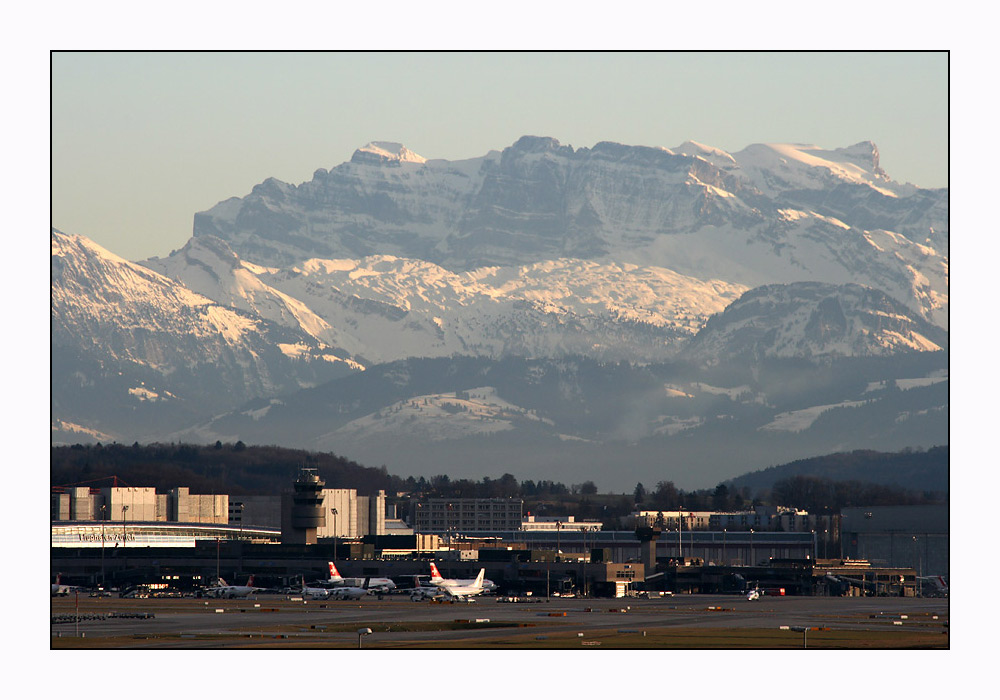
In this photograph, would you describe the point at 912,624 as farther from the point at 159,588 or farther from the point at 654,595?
the point at 159,588

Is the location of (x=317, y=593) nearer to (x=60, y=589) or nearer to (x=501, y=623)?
(x=60, y=589)

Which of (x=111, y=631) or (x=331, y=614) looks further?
(x=331, y=614)

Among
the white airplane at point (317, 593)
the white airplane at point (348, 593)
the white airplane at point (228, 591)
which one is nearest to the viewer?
the white airplane at point (317, 593)

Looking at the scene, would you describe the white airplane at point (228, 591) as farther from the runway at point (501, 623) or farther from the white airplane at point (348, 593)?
the white airplane at point (348, 593)

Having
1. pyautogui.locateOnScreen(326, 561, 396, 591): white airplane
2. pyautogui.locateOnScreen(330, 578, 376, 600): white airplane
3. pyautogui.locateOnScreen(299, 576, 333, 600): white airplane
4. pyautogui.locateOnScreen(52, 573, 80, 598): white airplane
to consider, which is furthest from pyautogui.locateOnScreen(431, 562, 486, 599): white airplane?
pyautogui.locateOnScreen(52, 573, 80, 598): white airplane

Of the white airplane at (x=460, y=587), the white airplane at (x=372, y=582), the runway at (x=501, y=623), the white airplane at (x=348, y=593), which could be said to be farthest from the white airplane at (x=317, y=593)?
the white airplane at (x=372, y=582)

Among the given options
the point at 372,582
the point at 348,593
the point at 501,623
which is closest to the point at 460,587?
the point at 348,593

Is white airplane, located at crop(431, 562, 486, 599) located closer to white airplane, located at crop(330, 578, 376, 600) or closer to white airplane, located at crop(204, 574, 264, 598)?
white airplane, located at crop(330, 578, 376, 600)

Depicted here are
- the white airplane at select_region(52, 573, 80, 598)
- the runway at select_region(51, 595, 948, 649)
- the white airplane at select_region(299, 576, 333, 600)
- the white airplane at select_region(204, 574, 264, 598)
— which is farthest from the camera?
the white airplane at select_region(52, 573, 80, 598)
